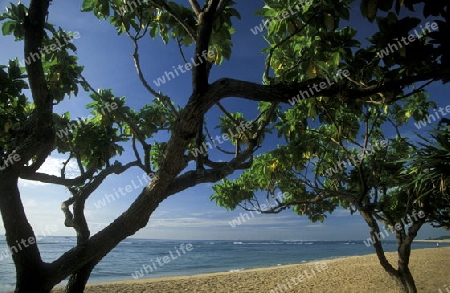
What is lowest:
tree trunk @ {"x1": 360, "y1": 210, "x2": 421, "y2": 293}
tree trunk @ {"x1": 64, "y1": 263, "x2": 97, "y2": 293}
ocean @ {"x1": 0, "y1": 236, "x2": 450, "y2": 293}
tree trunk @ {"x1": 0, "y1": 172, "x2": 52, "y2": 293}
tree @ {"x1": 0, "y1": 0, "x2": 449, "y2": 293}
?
ocean @ {"x1": 0, "y1": 236, "x2": 450, "y2": 293}

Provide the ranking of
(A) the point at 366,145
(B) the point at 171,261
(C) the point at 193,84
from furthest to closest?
(B) the point at 171,261, (A) the point at 366,145, (C) the point at 193,84

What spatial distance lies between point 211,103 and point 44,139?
1708 millimetres

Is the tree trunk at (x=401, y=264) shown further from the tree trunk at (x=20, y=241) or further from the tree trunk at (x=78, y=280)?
the tree trunk at (x=20, y=241)

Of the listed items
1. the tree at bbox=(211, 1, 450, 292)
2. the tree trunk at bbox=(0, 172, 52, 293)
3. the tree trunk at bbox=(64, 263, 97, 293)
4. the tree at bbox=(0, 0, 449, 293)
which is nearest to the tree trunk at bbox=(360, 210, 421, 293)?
the tree at bbox=(211, 1, 450, 292)

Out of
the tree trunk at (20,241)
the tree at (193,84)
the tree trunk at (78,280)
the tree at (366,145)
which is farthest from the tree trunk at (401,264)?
the tree trunk at (20,241)

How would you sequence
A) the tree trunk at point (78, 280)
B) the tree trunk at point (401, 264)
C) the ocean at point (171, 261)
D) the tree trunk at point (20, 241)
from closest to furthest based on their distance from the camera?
1. the tree trunk at point (20, 241)
2. the tree trunk at point (78, 280)
3. the tree trunk at point (401, 264)
4. the ocean at point (171, 261)

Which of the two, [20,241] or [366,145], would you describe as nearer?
[20,241]

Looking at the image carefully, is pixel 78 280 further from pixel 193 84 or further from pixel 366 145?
pixel 366 145

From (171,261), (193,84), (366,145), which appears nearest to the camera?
(193,84)

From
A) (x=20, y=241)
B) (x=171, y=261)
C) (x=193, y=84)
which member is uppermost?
(x=193, y=84)

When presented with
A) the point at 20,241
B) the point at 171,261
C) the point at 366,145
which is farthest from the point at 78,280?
the point at 171,261

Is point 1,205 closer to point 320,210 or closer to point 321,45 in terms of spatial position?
point 321,45

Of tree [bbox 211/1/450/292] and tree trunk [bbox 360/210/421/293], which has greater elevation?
tree [bbox 211/1/450/292]

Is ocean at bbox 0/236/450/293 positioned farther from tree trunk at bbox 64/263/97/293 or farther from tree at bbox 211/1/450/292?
tree at bbox 211/1/450/292
